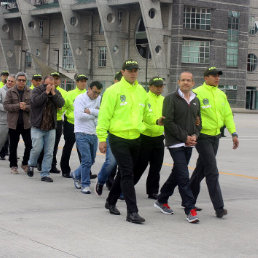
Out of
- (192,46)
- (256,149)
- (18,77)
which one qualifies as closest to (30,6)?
(192,46)

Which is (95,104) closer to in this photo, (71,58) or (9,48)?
(71,58)

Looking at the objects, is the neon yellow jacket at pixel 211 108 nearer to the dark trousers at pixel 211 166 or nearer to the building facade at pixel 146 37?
the dark trousers at pixel 211 166

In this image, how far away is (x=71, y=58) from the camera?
74.3m

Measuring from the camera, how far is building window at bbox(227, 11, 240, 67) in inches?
2687

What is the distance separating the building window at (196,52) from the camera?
6619 cm

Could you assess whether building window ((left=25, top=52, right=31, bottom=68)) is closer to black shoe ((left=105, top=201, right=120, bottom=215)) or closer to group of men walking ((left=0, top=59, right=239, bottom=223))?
group of men walking ((left=0, top=59, right=239, bottom=223))

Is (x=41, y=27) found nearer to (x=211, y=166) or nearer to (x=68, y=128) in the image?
(x=68, y=128)

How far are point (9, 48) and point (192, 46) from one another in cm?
2675

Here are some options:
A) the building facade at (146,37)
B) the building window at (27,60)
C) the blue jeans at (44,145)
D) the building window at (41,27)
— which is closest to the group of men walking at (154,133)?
the blue jeans at (44,145)

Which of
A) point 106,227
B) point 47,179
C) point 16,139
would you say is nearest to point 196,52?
point 16,139

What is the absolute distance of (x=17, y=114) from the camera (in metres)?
12.2

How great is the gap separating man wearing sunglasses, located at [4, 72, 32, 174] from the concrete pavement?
126 cm

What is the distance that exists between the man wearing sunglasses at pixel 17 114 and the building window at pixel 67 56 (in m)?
62.2

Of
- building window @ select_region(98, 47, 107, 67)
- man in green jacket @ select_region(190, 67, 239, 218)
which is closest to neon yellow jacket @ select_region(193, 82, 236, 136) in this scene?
man in green jacket @ select_region(190, 67, 239, 218)
